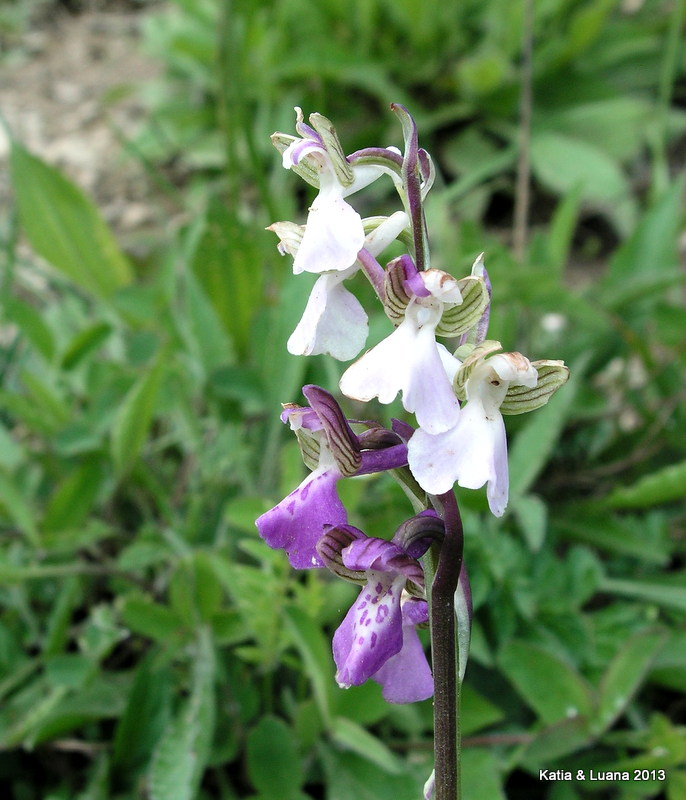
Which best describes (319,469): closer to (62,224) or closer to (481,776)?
(481,776)

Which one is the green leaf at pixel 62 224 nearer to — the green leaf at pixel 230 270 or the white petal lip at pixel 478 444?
the green leaf at pixel 230 270

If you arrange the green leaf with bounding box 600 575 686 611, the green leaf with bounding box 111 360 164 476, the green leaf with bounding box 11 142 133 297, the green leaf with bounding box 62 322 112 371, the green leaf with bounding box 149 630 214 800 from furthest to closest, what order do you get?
the green leaf with bounding box 11 142 133 297 → the green leaf with bounding box 62 322 112 371 → the green leaf with bounding box 111 360 164 476 → the green leaf with bounding box 600 575 686 611 → the green leaf with bounding box 149 630 214 800

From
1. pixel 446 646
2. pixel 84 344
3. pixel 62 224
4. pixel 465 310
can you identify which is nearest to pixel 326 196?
pixel 465 310

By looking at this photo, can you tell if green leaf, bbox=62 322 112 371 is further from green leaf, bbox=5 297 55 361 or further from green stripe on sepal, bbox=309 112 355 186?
green stripe on sepal, bbox=309 112 355 186

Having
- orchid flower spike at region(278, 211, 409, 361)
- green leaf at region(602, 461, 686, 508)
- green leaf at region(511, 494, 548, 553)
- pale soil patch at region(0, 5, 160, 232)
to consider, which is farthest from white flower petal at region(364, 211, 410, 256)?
pale soil patch at region(0, 5, 160, 232)

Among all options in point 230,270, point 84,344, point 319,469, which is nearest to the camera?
point 319,469

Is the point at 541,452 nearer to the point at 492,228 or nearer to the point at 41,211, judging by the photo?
the point at 41,211

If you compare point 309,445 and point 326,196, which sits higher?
point 326,196

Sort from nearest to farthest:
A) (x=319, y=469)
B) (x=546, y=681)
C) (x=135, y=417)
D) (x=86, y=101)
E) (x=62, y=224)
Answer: (x=319, y=469), (x=546, y=681), (x=135, y=417), (x=62, y=224), (x=86, y=101)
